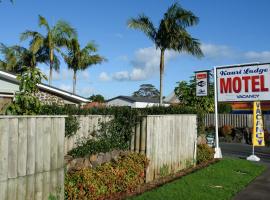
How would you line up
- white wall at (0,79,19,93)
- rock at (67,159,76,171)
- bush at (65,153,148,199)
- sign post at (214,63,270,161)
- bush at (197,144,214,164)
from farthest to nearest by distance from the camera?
white wall at (0,79,19,93), sign post at (214,63,270,161), bush at (197,144,214,164), rock at (67,159,76,171), bush at (65,153,148,199)

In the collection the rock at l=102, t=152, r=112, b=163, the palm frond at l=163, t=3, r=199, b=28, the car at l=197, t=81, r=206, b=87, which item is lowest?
the rock at l=102, t=152, r=112, b=163

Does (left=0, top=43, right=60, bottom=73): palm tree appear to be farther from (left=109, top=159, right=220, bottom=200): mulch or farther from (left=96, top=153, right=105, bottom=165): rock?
(left=96, top=153, right=105, bottom=165): rock

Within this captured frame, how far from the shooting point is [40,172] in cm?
646

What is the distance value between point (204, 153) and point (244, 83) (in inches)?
161

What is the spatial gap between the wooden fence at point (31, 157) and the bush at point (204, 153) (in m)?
7.83

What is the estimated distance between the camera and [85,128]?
873 centimetres

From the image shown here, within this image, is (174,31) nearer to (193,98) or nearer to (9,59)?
(193,98)

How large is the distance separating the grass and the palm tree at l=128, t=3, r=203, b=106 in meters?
14.0

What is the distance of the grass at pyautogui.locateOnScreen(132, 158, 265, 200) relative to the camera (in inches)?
324

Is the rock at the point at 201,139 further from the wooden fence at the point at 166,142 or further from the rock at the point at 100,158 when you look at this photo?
the rock at the point at 100,158

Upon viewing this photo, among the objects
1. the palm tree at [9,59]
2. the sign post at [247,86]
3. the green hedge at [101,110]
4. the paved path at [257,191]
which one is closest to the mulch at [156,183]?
the green hedge at [101,110]

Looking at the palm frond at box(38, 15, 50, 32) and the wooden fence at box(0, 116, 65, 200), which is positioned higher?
the palm frond at box(38, 15, 50, 32)

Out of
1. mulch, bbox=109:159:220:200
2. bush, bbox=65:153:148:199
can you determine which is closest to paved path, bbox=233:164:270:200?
mulch, bbox=109:159:220:200

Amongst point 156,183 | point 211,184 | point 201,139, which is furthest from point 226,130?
point 156,183
